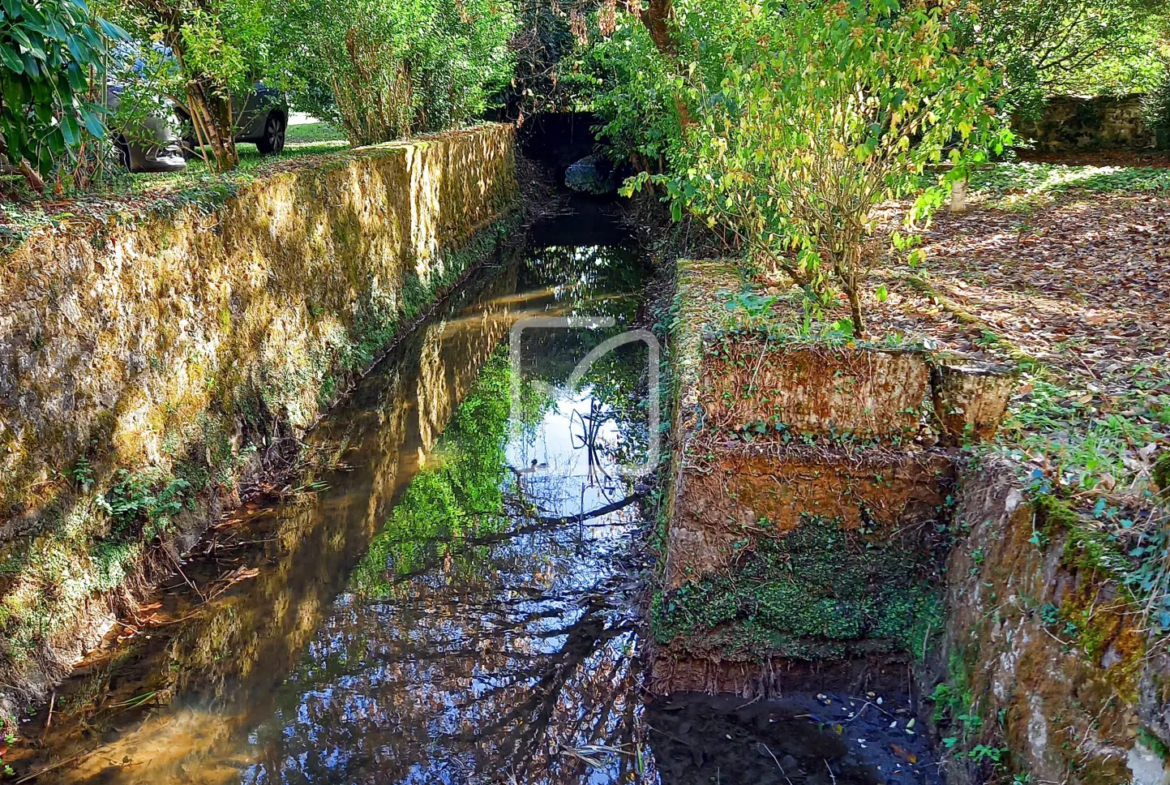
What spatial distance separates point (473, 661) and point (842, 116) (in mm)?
3790

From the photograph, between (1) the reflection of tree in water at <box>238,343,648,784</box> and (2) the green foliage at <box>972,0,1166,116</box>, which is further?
(2) the green foliage at <box>972,0,1166,116</box>

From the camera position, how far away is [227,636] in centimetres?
478

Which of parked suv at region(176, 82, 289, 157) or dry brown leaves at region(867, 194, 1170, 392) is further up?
parked suv at region(176, 82, 289, 157)

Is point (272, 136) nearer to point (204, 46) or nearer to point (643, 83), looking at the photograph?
point (204, 46)

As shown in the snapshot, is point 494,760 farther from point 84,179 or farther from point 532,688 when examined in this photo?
point 84,179

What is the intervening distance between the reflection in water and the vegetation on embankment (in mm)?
373

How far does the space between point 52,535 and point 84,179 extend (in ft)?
9.07

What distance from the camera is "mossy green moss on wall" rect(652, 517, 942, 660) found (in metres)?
4.19

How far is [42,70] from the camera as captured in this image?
169 inches

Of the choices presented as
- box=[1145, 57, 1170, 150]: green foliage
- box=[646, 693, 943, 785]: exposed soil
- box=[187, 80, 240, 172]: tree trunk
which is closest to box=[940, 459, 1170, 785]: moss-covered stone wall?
box=[646, 693, 943, 785]: exposed soil

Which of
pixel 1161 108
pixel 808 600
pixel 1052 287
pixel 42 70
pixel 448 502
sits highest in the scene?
pixel 1161 108

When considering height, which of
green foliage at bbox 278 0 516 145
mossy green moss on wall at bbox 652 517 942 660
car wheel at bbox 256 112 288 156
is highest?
green foliage at bbox 278 0 516 145

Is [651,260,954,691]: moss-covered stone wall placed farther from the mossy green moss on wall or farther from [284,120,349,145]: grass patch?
[284,120,349,145]: grass patch

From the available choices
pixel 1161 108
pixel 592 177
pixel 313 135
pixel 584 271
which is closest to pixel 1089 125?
pixel 1161 108
